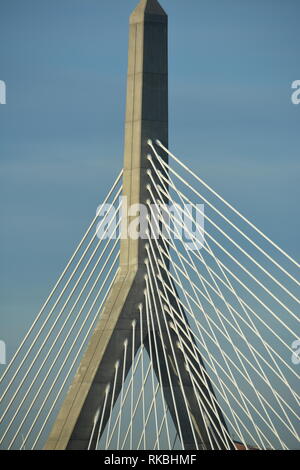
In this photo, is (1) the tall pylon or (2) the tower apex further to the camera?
(2) the tower apex

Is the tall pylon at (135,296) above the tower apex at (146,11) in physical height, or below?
below

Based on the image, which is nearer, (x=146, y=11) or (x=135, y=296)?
(x=135, y=296)

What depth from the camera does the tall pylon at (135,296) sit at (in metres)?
37.2

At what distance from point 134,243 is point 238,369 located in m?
5.94

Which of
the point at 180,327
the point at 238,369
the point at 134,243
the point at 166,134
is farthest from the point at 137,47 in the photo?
the point at 238,369

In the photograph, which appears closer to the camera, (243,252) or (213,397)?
(243,252)

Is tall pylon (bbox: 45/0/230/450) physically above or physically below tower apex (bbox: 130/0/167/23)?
below

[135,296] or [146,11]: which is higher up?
[146,11]

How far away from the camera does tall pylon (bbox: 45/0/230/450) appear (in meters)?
37.2

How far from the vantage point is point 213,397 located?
3797cm

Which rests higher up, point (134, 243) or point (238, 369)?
point (134, 243)

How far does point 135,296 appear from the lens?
3803cm

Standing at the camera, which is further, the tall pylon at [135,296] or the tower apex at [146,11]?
the tower apex at [146,11]
